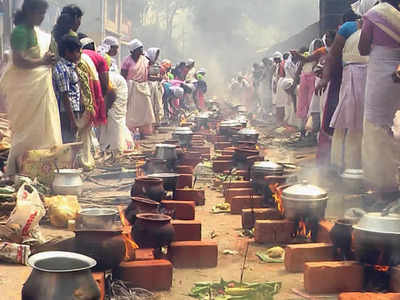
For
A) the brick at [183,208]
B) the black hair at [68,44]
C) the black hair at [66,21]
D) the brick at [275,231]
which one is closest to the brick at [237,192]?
the brick at [183,208]

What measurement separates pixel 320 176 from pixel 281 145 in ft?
17.8

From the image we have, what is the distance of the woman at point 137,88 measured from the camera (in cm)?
1248

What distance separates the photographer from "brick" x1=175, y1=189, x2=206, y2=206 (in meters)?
6.24

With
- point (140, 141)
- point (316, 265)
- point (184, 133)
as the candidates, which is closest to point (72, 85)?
point (184, 133)

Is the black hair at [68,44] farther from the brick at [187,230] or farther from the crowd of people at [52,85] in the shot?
the brick at [187,230]

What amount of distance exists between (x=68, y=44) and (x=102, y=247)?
419 cm

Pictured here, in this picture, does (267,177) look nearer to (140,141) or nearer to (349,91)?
(349,91)

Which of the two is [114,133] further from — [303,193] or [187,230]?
[303,193]

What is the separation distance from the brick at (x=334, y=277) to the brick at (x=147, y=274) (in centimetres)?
88

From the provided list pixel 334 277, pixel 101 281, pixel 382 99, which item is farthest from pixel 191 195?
pixel 101 281

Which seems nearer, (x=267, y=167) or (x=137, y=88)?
(x=267, y=167)

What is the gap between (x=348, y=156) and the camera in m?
6.80

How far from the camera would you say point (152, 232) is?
4090mm

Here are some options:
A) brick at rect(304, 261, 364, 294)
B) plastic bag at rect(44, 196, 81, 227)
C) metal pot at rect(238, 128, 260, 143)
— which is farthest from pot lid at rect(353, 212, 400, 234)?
metal pot at rect(238, 128, 260, 143)
